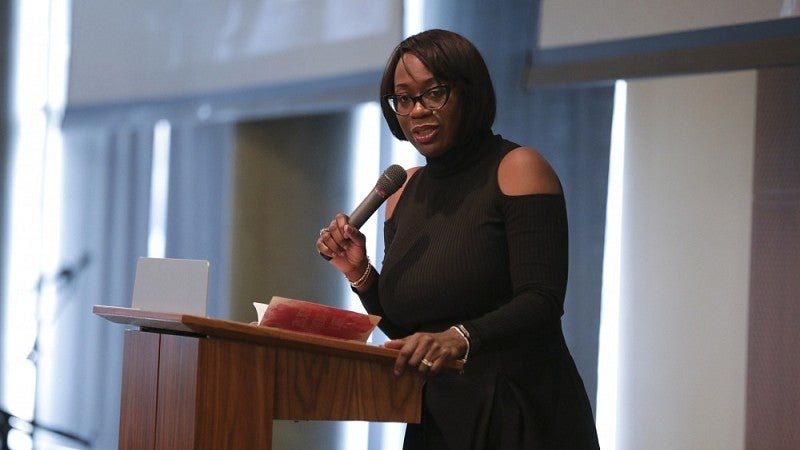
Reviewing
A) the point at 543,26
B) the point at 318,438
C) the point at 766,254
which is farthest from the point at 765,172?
the point at 318,438

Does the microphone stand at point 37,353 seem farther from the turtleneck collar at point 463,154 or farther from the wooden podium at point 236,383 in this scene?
the wooden podium at point 236,383

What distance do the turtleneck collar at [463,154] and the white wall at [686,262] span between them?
57.8 inches

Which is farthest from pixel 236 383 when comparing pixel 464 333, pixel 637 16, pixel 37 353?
pixel 37 353

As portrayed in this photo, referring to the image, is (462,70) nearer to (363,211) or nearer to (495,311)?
(363,211)

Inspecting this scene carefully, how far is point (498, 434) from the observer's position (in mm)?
1663

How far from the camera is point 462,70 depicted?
1.84 metres

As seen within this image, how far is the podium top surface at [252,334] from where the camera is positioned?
1373 mm

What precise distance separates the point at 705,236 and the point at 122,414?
2111 mm

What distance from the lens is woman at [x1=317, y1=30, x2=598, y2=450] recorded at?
1651 mm

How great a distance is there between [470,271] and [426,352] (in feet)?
0.93

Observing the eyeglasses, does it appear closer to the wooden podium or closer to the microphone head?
the microphone head

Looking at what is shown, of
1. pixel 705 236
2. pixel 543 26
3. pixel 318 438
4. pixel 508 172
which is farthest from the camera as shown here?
pixel 318 438

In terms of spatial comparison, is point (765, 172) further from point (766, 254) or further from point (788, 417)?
point (788, 417)

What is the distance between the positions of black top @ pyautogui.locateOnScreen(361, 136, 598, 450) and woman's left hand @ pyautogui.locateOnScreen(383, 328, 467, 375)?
53mm
